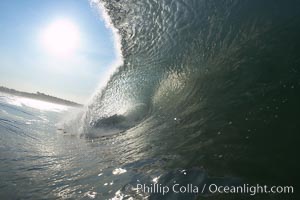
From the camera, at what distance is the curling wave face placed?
473 centimetres

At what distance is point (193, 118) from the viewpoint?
641 centimetres

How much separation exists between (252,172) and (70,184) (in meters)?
2.60

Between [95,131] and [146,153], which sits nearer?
[146,153]

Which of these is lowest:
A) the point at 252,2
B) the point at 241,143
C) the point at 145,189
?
the point at 145,189

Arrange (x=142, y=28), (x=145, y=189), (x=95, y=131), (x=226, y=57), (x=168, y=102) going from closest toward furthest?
1. (x=145, y=189)
2. (x=226, y=57)
3. (x=168, y=102)
4. (x=95, y=131)
5. (x=142, y=28)

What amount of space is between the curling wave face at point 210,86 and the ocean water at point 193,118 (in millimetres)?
25

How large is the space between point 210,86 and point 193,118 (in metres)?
1.17

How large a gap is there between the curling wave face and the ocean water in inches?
1.0

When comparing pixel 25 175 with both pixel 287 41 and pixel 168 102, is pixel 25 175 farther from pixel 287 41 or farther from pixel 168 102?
pixel 287 41

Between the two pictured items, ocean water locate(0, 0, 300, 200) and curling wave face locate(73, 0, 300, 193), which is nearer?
ocean water locate(0, 0, 300, 200)

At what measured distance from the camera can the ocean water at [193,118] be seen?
13.6ft

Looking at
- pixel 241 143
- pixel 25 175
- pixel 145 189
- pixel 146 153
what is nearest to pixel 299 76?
pixel 241 143

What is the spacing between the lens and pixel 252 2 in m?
7.90

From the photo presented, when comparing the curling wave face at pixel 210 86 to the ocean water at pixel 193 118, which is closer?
the ocean water at pixel 193 118
